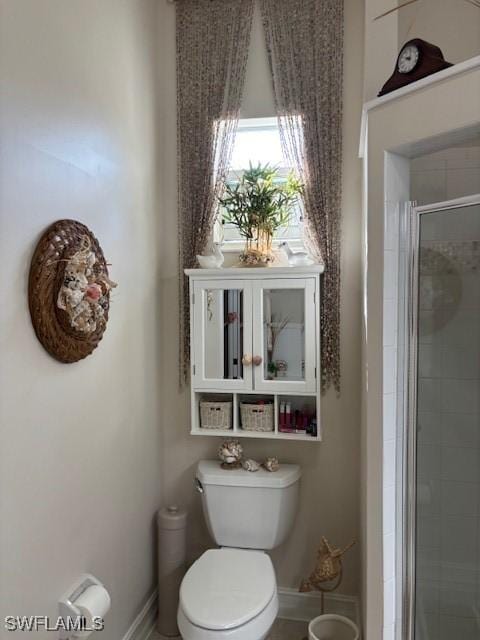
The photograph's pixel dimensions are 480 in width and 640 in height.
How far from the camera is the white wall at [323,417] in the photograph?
2.48 meters

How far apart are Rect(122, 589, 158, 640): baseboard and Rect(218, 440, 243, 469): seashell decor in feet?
2.29

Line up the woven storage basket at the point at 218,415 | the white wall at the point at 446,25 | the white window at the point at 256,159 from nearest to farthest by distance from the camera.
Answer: the white wall at the point at 446,25, the woven storage basket at the point at 218,415, the white window at the point at 256,159

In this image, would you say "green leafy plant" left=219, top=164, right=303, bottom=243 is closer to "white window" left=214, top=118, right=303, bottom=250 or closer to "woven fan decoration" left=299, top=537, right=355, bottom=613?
"white window" left=214, top=118, right=303, bottom=250

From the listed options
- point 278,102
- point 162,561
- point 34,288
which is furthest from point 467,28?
point 162,561

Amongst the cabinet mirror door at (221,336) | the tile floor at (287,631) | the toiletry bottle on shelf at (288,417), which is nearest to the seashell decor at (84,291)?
the cabinet mirror door at (221,336)

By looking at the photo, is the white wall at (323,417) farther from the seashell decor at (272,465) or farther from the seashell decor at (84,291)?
the seashell decor at (84,291)

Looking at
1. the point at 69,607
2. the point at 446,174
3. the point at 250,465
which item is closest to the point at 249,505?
the point at 250,465

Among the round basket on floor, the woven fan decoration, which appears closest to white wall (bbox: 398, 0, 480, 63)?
the woven fan decoration

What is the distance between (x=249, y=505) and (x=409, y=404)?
1.03 metres

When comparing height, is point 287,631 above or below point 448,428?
below

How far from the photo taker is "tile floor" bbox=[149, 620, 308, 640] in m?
2.42

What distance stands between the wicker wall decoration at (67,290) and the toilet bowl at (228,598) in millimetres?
939

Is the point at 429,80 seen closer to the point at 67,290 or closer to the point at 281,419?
the point at 67,290

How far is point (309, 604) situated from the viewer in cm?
257
